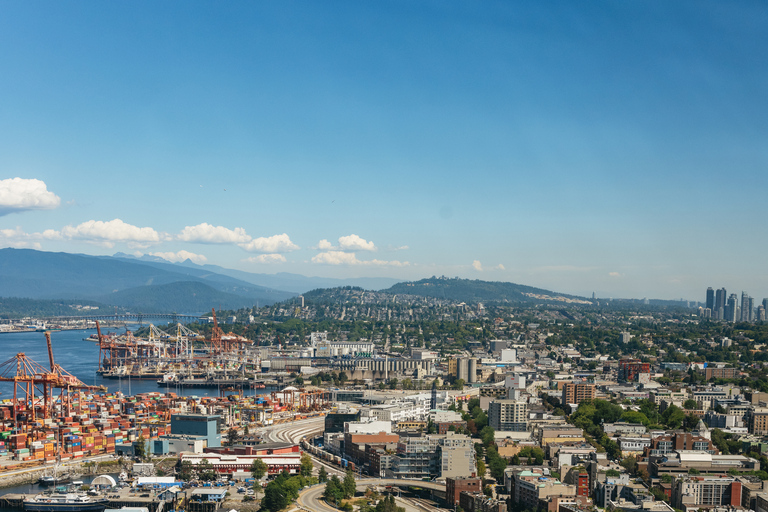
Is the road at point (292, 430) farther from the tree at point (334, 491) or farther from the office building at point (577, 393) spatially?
the office building at point (577, 393)

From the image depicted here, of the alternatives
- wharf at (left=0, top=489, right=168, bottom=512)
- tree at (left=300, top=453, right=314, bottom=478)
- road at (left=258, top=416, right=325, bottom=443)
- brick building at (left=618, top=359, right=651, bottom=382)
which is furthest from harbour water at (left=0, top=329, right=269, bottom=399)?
brick building at (left=618, top=359, right=651, bottom=382)

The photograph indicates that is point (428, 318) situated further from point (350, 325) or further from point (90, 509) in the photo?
point (90, 509)

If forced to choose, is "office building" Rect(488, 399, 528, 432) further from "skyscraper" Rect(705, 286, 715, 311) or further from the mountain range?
the mountain range

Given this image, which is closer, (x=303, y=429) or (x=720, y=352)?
(x=303, y=429)

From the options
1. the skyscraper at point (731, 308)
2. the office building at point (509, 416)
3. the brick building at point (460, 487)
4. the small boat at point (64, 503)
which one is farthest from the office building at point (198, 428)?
the skyscraper at point (731, 308)

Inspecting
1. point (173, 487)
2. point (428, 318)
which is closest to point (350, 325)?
point (428, 318)
